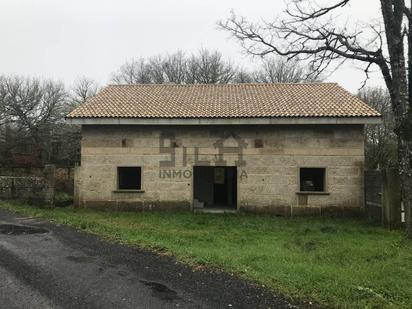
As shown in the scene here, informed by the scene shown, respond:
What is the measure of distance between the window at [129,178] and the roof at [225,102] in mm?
2548

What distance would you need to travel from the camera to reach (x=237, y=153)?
1661 cm

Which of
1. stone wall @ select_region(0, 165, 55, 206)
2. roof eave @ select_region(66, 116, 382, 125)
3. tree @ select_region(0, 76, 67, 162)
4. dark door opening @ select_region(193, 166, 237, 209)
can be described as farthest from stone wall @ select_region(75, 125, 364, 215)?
tree @ select_region(0, 76, 67, 162)

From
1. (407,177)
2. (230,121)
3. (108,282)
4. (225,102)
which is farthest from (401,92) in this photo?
(108,282)

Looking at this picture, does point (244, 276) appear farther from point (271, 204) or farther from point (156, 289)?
point (271, 204)

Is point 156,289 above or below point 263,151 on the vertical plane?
below

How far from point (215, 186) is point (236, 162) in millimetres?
3604

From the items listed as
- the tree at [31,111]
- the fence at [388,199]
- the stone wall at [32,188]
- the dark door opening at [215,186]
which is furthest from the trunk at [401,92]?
the tree at [31,111]

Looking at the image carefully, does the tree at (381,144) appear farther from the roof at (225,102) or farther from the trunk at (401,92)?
the trunk at (401,92)

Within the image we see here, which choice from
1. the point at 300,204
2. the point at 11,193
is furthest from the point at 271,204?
the point at 11,193

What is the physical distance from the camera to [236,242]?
10617 mm

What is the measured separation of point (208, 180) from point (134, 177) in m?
3.46

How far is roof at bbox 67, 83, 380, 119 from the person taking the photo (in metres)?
16.5

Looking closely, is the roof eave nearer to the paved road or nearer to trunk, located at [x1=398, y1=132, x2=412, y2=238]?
trunk, located at [x1=398, y1=132, x2=412, y2=238]

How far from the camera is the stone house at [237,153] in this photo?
1620 cm
